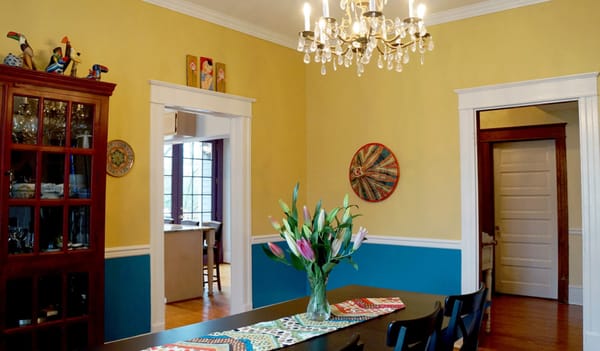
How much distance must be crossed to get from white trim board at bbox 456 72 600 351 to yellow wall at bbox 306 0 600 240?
7cm

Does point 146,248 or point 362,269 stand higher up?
point 146,248

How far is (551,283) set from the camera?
6.18m

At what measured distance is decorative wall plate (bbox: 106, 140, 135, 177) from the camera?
11.6 ft

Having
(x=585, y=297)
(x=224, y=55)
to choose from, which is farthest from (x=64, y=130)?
(x=585, y=297)

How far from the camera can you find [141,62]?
3764mm

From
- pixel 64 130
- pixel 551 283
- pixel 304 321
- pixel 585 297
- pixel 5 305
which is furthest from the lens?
pixel 551 283

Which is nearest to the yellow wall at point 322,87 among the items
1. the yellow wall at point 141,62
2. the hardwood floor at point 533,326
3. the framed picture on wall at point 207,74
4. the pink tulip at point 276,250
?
the yellow wall at point 141,62

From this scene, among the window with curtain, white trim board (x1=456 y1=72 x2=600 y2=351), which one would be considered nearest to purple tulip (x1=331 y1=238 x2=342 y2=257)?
white trim board (x1=456 y1=72 x2=600 y2=351)

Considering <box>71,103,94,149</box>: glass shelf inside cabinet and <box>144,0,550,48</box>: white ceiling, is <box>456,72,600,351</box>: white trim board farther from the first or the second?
<box>71,103,94,149</box>: glass shelf inside cabinet

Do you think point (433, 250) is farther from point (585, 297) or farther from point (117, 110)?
point (117, 110)

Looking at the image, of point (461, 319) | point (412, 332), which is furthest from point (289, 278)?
point (412, 332)

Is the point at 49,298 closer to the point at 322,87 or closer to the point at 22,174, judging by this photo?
the point at 22,174

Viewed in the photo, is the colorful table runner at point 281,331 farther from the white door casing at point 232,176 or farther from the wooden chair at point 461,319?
the white door casing at point 232,176

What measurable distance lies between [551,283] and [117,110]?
18.7 feet
